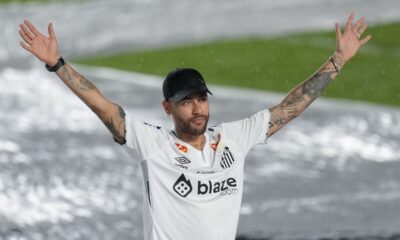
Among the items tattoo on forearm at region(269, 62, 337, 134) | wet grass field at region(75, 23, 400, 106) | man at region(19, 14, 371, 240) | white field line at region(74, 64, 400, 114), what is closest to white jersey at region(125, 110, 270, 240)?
man at region(19, 14, 371, 240)

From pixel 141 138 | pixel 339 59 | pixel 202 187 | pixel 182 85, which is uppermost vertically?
pixel 339 59

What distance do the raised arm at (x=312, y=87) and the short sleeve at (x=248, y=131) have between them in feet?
0.18

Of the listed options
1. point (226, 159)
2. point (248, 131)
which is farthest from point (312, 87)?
point (226, 159)

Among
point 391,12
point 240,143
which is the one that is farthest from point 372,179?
point 391,12

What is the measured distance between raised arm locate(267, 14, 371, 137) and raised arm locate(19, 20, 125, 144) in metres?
0.92

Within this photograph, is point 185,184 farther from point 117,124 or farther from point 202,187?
point 117,124

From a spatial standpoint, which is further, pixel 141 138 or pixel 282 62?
pixel 282 62

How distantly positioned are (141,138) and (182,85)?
1.16 ft

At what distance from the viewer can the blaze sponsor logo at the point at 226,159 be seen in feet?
18.5

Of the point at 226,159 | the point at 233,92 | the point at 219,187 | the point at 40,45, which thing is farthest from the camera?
the point at 233,92

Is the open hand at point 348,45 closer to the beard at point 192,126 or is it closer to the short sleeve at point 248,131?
the short sleeve at point 248,131

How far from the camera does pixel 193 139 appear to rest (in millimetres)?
5625

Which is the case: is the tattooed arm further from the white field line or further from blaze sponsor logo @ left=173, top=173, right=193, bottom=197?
the white field line

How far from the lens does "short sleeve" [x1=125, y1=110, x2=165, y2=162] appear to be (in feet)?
18.2
